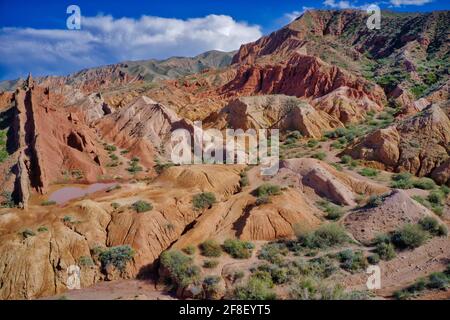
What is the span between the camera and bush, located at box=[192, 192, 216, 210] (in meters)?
25.7

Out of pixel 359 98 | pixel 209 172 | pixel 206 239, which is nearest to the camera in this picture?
pixel 206 239

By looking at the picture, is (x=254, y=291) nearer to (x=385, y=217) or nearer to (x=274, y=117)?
(x=385, y=217)

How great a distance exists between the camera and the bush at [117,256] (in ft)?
70.3

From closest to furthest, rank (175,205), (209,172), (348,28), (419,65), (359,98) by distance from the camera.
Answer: (175,205) < (209,172) < (359,98) < (419,65) < (348,28)

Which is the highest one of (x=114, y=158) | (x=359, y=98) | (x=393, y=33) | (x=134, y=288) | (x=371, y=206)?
(x=393, y=33)

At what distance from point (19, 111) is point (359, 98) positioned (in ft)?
139

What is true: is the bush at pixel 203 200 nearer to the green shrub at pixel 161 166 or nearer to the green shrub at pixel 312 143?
the green shrub at pixel 161 166

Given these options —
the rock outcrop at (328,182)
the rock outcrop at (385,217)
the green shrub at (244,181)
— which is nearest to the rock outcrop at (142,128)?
the green shrub at (244,181)

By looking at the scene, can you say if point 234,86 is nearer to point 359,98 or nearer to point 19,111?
point 359,98

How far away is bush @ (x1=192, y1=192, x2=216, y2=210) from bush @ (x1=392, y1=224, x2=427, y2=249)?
32.9 feet

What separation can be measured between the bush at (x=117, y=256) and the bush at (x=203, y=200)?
5151mm

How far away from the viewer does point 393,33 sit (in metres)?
95.9

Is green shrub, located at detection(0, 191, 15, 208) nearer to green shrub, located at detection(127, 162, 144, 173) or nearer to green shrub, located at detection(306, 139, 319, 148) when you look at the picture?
green shrub, located at detection(127, 162, 144, 173)
